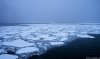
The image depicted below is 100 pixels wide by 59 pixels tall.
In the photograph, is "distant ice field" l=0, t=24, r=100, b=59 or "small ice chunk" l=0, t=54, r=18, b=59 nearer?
"small ice chunk" l=0, t=54, r=18, b=59

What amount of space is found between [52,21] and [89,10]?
3.91 feet

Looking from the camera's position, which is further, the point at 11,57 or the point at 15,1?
the point at 15,1

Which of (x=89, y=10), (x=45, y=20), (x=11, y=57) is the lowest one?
(x=11, y=57)

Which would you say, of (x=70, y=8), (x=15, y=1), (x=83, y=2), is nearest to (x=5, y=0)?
(x=15, y=1)

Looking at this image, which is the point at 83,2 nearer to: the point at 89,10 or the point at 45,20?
the point at 89,10

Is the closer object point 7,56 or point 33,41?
point 7,56

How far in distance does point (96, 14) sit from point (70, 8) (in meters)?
0.89

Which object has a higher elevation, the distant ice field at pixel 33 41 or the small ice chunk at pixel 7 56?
the distant ice field at pixel 33 41

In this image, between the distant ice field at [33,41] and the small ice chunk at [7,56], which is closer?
the small ice chunk at [7,56]

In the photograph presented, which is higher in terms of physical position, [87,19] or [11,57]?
[87,19]

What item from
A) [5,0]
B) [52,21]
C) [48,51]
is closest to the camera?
[48,51]

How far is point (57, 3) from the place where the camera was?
3.83 meters

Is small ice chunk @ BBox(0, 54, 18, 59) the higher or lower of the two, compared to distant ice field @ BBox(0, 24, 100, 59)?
lower

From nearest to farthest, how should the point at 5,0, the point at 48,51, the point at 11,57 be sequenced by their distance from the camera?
the point at 11,57, the point at 48,51, the point at 5,0
